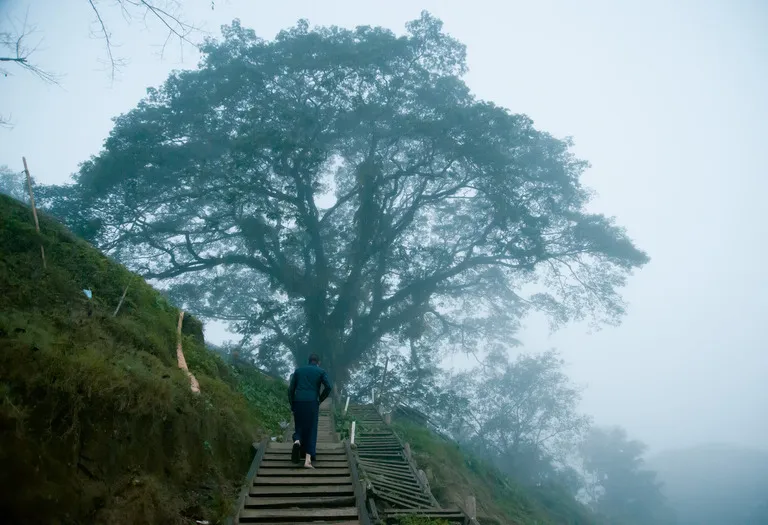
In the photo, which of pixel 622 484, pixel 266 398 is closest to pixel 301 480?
pixel 266 398

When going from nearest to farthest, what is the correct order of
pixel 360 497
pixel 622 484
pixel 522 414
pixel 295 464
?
pixel 360 497 → pixel 295 464 → pixel 522 414 → pixel 622 484

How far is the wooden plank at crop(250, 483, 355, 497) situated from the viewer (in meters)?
5.59

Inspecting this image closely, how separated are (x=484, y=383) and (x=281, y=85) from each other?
26176 mm

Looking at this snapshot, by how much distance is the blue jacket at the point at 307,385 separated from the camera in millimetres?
6676

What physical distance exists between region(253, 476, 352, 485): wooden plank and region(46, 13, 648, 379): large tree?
16.5 metres

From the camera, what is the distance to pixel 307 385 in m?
6.77

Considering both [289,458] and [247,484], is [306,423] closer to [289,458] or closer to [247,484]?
[289,458]

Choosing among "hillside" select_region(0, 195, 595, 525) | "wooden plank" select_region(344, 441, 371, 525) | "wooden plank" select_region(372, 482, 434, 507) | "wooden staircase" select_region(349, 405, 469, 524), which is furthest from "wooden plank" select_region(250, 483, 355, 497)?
"wooden plank" select_region(372, 482, 434, 507)

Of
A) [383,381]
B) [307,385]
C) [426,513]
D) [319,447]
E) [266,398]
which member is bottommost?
[426,513]

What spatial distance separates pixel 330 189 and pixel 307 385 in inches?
819

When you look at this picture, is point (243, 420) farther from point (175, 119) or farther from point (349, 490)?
point (175, 119)

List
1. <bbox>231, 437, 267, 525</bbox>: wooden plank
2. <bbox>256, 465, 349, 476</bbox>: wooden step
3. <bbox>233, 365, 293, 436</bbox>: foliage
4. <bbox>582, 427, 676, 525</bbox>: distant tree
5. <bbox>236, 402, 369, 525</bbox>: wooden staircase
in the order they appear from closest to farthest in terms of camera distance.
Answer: <bbox>231, 437, 267, 525</bbox>: wooden plank, <bbox>236, 402, 369, 525</bbox>: wooden staircase, <bbox>256, 465, 349, 476</bbox>: wooden step, <bbox>233, 365, 293, 436</bbox>: foliage, <bbox>582, 427, 676, 525</bbox>: distant tree

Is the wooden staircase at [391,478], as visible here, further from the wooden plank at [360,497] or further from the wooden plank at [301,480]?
the wooden plank at [301,480]

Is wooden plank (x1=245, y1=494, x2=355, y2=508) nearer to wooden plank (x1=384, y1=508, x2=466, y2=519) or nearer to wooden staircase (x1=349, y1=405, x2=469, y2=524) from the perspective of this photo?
wooden staircase (x1=349, y1=405, x2=469, y2=524)
